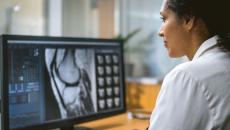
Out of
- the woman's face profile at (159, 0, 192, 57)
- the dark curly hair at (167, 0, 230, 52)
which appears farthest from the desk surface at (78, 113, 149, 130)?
the dark curly hair at (167, 0, 230, 52)

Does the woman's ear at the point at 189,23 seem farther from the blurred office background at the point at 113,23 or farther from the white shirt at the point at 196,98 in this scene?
the blurred office background at the point at 113,23

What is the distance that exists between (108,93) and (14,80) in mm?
549

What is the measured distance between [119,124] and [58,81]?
45 centimetres

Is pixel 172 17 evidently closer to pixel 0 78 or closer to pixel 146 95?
pixel 0 78

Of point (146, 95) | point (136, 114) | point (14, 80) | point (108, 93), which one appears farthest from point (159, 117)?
point (146, 95)

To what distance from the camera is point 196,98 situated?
88 cm

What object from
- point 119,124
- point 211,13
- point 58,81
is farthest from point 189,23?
point 119,124

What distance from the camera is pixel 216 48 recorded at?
97cm

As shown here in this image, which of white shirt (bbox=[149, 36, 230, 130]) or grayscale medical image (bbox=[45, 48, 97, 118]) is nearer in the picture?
white shirt (bbox=[149, 36, 230, 130])

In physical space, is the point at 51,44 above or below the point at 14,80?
above

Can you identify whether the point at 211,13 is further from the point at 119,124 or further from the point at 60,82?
the point at 119,124

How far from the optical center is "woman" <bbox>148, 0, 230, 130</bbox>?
879mm

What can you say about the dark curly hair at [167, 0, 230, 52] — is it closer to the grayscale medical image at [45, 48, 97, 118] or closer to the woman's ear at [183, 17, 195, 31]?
the woman's ear at [183, 17, 195, 31]

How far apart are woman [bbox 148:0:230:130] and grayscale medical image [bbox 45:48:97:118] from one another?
1.87 feet
